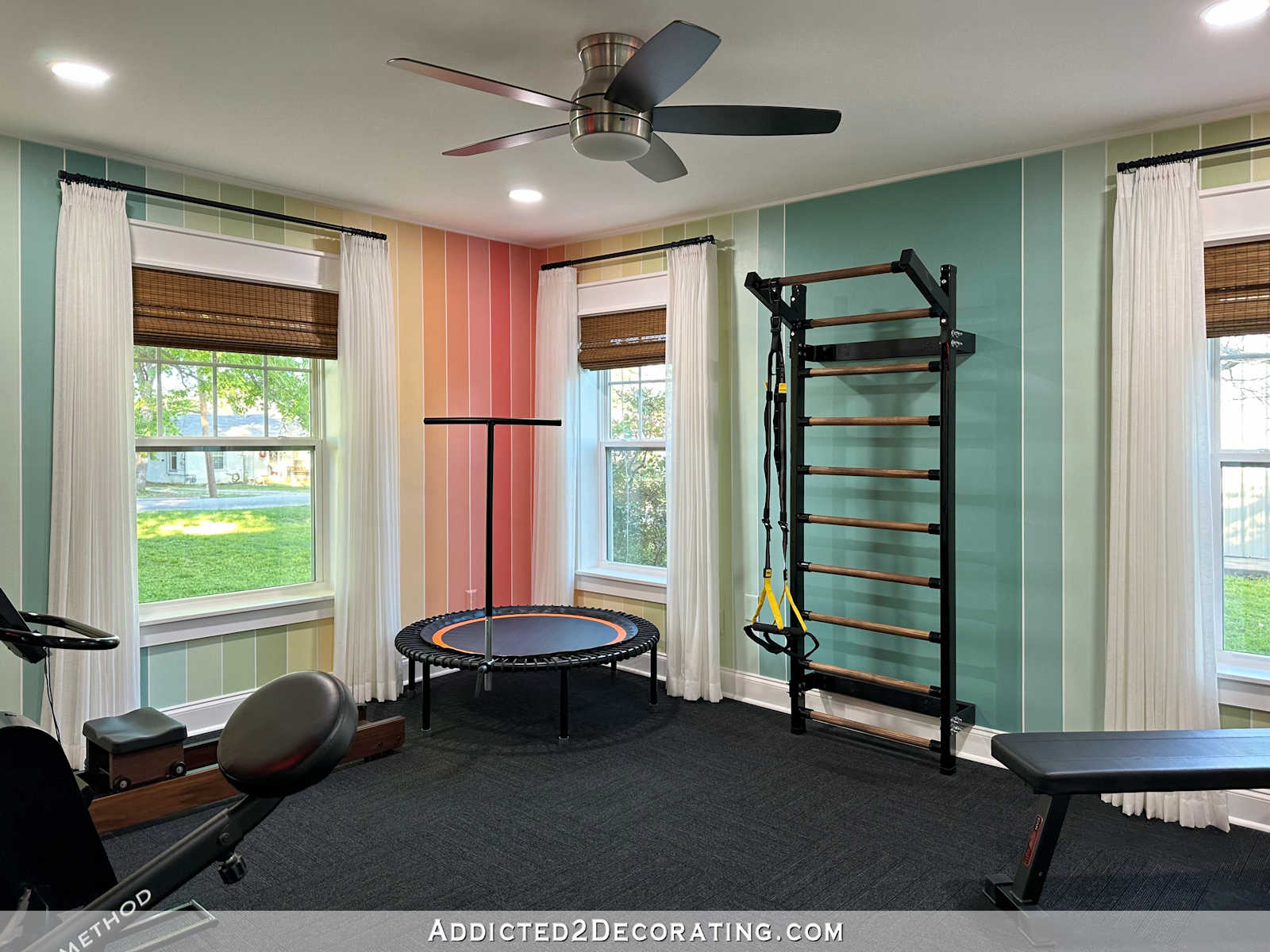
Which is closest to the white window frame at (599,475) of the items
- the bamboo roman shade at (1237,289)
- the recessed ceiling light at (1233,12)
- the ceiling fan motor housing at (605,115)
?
the ceiling fan motor housing at (605,115)

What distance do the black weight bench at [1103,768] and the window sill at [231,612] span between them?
3.42 metres

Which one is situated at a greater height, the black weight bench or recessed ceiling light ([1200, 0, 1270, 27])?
recessed ceiling light ([1200, 0, 1270, 27])

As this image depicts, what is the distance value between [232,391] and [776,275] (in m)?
2.88

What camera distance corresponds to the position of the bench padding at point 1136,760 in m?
2.47

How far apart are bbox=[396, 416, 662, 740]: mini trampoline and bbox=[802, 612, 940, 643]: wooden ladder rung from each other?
85 cm

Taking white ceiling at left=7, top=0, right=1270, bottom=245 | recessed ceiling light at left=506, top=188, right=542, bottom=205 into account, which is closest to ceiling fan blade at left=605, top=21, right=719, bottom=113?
white ceiling at left=7, top=0, right=1270, bottom=245

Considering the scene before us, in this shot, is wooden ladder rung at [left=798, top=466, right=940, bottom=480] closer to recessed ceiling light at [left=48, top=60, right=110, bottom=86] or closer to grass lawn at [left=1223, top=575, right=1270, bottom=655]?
grass lawn at [left=1223, top=575, right=1270, bottom=655]

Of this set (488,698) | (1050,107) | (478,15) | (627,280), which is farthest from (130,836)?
(1050,107)

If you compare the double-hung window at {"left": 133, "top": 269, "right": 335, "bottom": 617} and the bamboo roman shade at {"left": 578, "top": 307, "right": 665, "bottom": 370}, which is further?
the bamboo roman shade at {"left": 578, "top": 307, "right": 665, "bottom": 370}

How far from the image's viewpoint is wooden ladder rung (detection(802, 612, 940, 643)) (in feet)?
12.5

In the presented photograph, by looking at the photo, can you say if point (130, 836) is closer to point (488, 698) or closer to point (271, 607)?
point (271, 607)

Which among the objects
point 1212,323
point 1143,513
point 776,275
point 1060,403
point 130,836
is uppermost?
point 776,275

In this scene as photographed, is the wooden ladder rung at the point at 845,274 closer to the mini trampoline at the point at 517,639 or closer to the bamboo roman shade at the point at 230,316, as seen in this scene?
the mini trampoline at the point at 517,639

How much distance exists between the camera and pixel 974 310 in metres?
3.95
